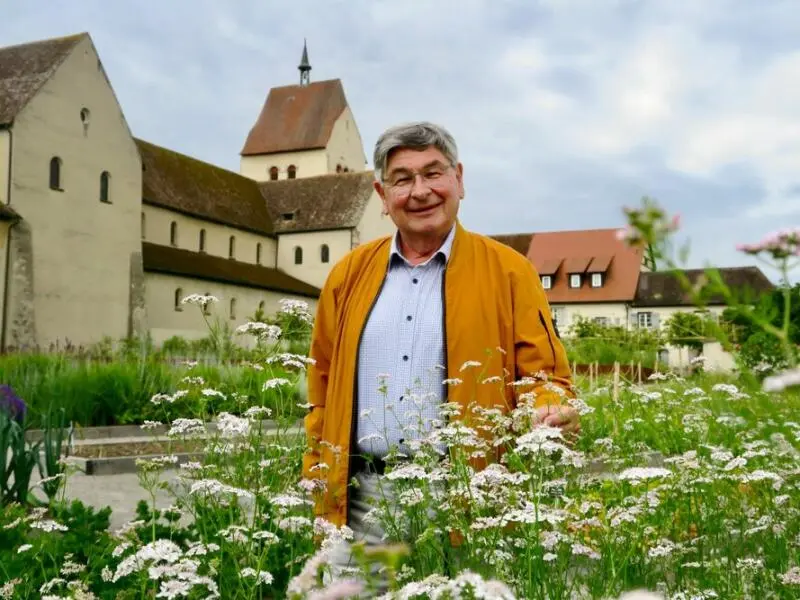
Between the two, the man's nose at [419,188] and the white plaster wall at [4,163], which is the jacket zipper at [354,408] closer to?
the man's nose at [419,188]

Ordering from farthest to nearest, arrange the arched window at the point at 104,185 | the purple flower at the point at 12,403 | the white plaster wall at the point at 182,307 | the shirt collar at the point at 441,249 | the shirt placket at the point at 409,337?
the white plaster wall at the point at 182,307 < the arched window at the point at 104,185 < the purple flower at the point at 12,403 < the shirt collar at the point at 441,249 < the shirt placket at the point at 409,337

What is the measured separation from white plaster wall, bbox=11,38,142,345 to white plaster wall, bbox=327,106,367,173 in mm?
28332

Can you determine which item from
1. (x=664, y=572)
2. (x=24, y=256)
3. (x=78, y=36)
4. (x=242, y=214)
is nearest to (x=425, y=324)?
(x=664, y=572)

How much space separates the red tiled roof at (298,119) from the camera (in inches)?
2477

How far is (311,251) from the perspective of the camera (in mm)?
50125

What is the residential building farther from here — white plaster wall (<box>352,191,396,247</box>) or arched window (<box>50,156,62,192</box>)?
arched window (<box>50,156,62,192</box>)

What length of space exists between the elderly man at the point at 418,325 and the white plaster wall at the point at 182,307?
3087 cm

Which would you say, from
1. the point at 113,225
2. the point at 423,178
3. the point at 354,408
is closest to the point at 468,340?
the point at 354,408

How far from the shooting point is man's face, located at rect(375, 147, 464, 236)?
137 inches

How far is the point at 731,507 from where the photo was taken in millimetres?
3549

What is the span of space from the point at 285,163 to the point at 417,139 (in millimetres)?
60952

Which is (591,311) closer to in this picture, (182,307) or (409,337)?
(182,307)

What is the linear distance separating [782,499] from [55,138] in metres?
31.7

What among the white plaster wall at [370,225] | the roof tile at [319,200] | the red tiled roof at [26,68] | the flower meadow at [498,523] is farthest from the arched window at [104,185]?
the flower meadow at [498,523]
